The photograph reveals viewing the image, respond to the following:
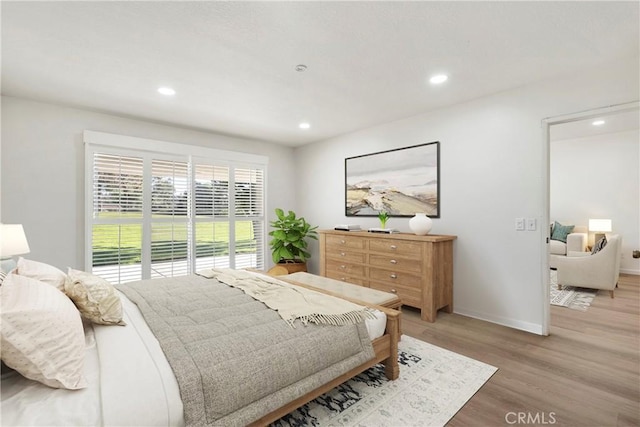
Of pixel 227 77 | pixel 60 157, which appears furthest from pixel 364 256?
pixel 60 157

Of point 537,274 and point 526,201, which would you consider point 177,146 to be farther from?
point 537,274

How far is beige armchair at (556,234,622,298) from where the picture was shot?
402cm

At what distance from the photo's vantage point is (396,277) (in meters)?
3.53

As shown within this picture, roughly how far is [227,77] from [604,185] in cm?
696

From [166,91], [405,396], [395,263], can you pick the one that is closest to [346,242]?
[395,263]

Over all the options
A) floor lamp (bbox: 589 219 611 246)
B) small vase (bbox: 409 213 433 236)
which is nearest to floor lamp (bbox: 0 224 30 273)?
small vase (bbox: 409 213 433 236)

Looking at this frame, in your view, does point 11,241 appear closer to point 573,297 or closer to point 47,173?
point 47,173

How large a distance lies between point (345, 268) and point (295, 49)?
2801 millimetres

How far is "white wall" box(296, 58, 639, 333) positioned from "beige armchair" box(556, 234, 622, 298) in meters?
2.01

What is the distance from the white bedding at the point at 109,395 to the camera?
1.00m

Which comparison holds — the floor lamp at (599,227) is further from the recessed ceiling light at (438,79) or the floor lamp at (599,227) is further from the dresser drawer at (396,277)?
the recessed ceiling light at (438,79)

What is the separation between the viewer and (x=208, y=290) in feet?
7.91

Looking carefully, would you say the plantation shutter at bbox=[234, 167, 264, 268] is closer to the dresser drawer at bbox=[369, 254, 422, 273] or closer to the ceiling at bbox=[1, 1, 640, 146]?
the ceiling at bbox=[1, 1, 640, 146]

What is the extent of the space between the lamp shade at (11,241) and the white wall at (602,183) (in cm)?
842
